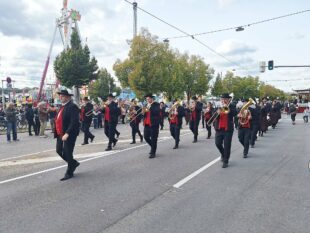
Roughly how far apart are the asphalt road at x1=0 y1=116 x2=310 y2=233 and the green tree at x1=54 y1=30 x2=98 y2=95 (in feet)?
70.6

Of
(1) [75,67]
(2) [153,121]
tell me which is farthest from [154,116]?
(1) [75,67]

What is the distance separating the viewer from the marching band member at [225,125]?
8.11 meters

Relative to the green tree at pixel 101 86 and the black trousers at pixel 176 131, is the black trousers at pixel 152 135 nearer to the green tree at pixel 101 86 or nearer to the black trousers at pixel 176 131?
the black trousers at pixel 176 131

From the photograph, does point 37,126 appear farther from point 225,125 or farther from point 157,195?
point 157,195

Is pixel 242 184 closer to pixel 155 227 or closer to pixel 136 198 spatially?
pixel 136 198

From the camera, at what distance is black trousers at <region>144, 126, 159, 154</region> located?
9.64 metres

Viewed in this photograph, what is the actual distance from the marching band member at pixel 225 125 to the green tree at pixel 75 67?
23.7m

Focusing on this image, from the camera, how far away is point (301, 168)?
791 cm

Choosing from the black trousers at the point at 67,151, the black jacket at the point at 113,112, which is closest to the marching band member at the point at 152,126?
the black jacket at the point at 113,112

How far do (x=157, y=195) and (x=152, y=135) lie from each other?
405cm

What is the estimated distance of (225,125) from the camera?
8.15 m

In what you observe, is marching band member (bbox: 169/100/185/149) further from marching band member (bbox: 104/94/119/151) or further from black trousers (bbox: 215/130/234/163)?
black trousers (bbox: 215/130/234/163)

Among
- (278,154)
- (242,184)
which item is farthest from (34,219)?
(278,154)

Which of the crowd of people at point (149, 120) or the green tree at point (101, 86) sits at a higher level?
the green tree at point (101, 86)
